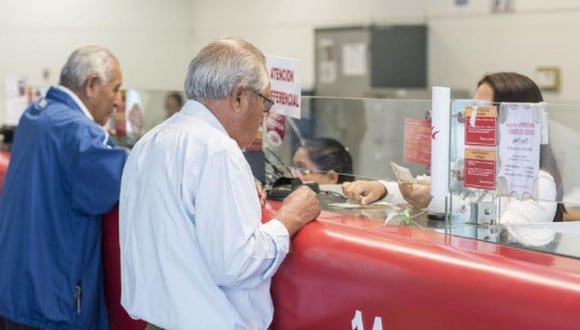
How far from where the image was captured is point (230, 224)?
6.79ft

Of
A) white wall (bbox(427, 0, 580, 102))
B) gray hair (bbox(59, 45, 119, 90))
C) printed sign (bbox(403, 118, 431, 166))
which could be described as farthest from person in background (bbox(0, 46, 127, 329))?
white wall (bbox(427, 0, 580, 102))

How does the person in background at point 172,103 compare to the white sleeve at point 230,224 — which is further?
the person in background at point 172,103

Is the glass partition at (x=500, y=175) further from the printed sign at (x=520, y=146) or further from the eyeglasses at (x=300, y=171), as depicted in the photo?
the eyeglasses at (x=300, y=171)

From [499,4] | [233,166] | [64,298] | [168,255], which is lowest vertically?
[64,298]

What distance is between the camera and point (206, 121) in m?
2.24

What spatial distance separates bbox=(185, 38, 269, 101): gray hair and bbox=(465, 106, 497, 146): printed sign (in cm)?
49

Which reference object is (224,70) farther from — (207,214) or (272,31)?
(272,31)

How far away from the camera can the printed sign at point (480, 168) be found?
2.25 m

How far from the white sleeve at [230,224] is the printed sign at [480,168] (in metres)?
0.51

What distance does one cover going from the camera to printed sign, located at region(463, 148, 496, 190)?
7.39ft

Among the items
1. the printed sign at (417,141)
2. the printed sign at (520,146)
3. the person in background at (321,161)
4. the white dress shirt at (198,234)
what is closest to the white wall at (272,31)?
the person in background at (321,161)

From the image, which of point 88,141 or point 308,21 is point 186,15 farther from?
point 88,141

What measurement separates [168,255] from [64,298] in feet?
3.63

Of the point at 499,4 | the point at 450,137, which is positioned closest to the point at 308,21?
the point at 499,4
